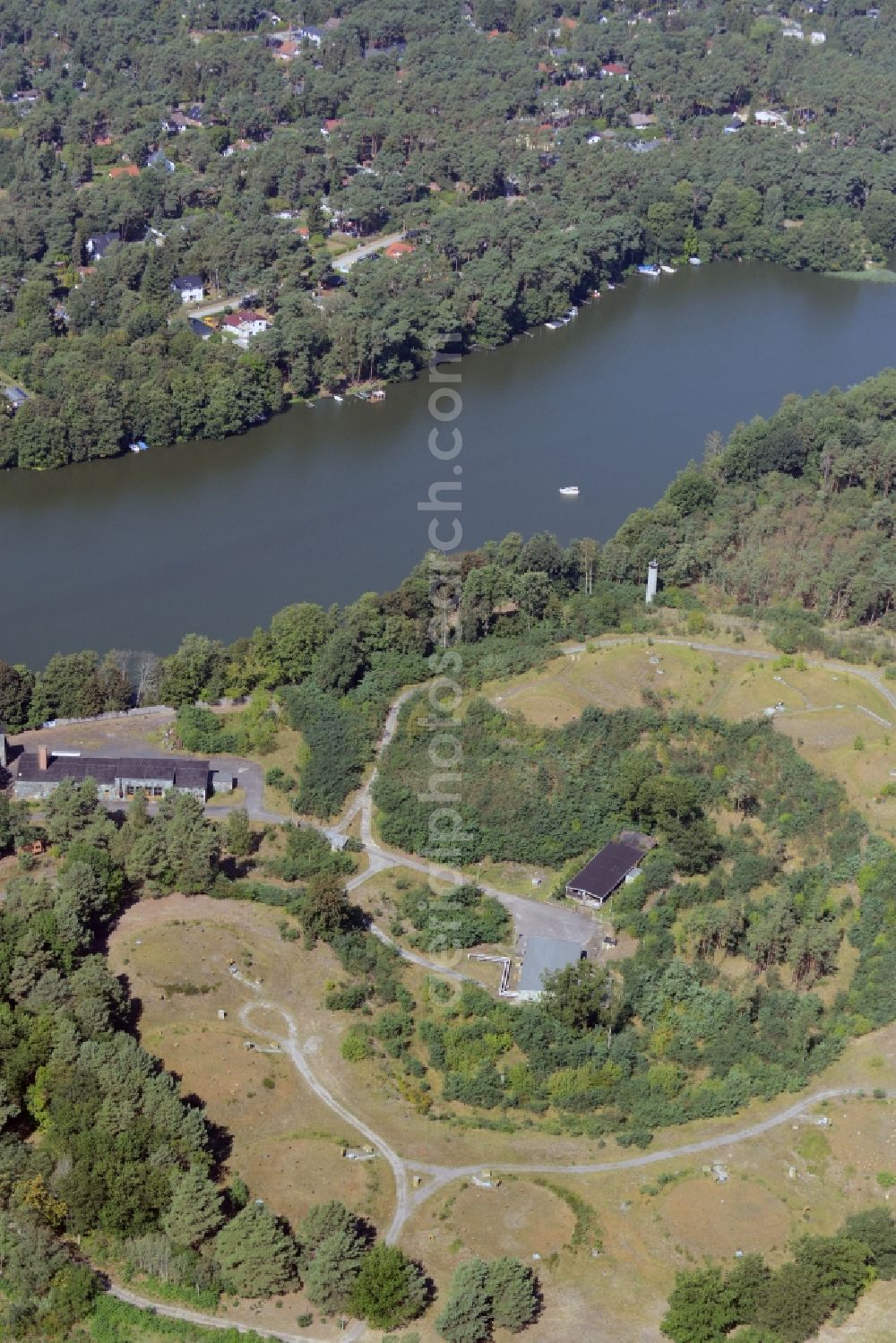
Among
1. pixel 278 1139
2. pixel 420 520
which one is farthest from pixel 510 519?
pixel 278 1139

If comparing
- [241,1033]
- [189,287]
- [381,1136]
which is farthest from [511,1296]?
[189,287]

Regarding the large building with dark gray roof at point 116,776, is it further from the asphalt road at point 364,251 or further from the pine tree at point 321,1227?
the asphalt road at point 364,251

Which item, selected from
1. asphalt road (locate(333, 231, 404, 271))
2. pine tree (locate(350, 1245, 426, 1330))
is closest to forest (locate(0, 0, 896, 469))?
asphalt road (locate(333, 231, 404, 271))

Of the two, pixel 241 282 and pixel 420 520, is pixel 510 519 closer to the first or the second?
pixel 420 520

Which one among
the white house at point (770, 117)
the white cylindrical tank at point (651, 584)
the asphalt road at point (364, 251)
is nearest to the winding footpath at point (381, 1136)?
the white cylindrical tank at point (651, 584)

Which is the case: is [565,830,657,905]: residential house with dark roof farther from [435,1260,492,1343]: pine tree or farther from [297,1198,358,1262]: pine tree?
[435,1260,492,1343]: pine tree
